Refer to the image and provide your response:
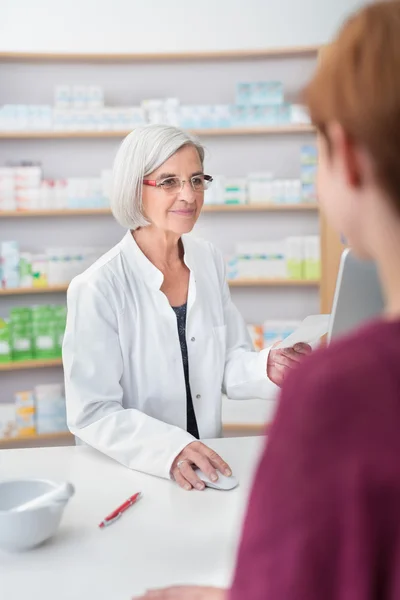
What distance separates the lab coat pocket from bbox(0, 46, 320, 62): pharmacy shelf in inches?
106

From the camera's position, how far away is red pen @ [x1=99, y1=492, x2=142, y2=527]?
4.92ft

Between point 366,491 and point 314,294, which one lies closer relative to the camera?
point 366,491

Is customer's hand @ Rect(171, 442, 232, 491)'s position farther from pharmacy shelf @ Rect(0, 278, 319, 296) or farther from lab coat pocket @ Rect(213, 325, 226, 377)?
pharmacy shelf @ Rect(0, 278, 319, 296)

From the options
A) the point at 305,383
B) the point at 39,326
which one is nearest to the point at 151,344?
the point at 305,383

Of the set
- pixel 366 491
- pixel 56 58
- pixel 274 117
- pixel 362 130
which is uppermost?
pixel 56 58

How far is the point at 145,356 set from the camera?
92.9 inches

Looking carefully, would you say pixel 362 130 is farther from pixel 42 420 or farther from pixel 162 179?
pixel 42 420

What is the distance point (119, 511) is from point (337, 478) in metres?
1.10

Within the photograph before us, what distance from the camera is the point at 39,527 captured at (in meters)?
1.34

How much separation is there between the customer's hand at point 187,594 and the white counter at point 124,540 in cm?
7

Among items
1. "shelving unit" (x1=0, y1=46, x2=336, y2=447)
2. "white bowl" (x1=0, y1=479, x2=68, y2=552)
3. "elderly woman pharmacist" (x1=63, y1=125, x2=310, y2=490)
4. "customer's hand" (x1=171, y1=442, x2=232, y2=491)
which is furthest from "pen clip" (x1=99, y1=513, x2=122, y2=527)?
"shelving unit" (x1=0, y1=46, x2=336, y2=447)

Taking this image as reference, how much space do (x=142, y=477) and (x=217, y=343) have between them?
0.82 metres

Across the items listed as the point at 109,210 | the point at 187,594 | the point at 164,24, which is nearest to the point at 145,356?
the point at 187,594

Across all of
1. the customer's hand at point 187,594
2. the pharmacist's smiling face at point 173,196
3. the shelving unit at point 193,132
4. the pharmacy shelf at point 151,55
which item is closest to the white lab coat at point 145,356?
the pharmacist's smiling face at point 173,196
